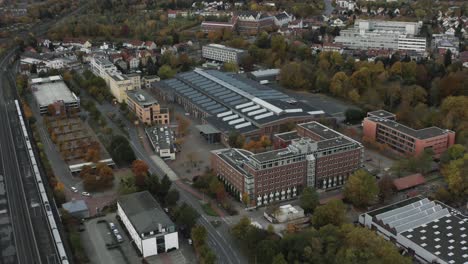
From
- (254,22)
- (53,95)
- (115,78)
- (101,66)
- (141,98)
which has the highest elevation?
(254,22)

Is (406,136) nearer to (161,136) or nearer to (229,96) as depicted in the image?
(229,96)

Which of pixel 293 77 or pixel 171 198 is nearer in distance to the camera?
pixel 171 198

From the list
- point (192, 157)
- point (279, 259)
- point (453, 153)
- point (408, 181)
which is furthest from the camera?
point (192, 157)

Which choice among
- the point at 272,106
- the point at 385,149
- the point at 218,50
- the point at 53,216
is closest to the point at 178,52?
the point at 218,50

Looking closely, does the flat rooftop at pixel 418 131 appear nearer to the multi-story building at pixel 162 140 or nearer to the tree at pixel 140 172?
the multi-story building at pixel 162 140

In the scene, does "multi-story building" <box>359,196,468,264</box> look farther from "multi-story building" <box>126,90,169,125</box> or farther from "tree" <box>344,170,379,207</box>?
"multi-story building" <box>126,90,169,125</box>

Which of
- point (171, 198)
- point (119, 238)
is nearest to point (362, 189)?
point (171, 198)
